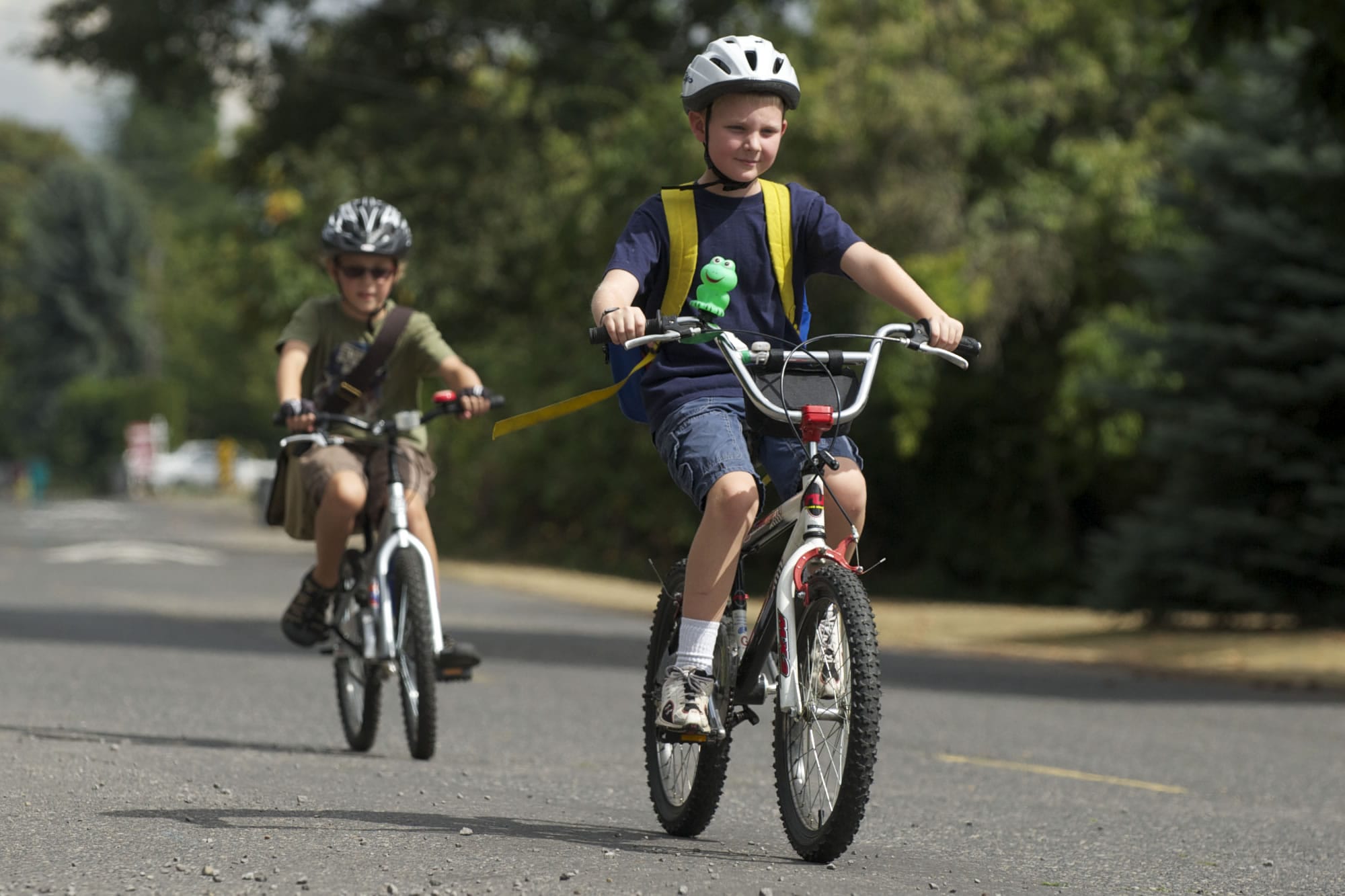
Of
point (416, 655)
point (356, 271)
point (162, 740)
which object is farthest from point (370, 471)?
point (162, 740)

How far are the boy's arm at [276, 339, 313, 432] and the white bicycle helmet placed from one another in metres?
2.74

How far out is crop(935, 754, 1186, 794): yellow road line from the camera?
7.57 metres

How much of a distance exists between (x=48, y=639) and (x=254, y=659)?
5.29 feet

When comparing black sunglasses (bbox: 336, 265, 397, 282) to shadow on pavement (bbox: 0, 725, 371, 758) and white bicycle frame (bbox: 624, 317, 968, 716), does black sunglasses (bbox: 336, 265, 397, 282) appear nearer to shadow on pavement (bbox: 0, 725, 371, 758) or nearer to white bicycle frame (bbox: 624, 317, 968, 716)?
shadow on pavement (bbox: 0, 725, 371, 758)

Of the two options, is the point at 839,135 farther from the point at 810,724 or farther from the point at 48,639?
the point at 810,724

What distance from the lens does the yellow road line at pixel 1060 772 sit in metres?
7.57

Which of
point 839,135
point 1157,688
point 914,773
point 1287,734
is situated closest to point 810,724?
A: point 914,773

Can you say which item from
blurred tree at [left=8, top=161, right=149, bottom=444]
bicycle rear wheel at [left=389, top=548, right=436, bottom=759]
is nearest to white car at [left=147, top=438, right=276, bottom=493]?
blurred tree at [left=8, top=161, right=149, bottom=444]

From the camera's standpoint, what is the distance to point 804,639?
489 cm

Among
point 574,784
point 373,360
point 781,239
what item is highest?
point 781,239

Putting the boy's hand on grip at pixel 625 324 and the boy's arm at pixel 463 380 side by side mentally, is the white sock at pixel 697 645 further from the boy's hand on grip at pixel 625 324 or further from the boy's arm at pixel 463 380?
the boy's arm at pixel 463 380

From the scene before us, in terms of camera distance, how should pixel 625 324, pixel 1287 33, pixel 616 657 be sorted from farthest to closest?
pixel 616 657 → pixel 1287 33 → pixel 625 324

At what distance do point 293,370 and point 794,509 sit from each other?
313 centimetres

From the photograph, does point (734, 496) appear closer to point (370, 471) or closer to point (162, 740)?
point (370, 471)
